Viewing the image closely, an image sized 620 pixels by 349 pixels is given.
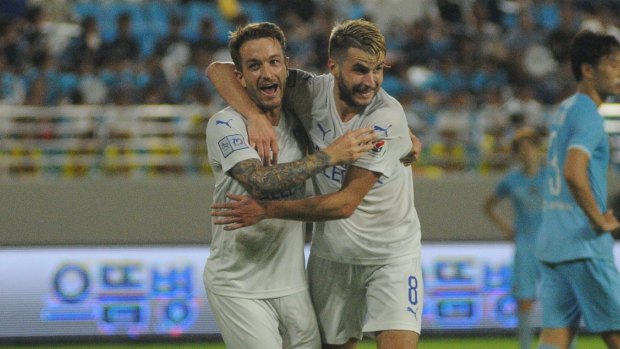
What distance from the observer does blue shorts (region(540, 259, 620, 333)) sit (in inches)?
218

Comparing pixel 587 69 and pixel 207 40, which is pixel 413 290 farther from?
pixel 207 40

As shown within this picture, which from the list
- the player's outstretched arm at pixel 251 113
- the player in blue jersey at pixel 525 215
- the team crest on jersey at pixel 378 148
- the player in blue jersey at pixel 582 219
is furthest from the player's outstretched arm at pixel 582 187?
the player in blue jersey at pixel 525 215

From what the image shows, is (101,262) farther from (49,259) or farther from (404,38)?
(404,38)

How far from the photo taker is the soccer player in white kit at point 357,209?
4.65m

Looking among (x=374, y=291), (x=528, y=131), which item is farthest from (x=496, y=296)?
(x=374, y=291)

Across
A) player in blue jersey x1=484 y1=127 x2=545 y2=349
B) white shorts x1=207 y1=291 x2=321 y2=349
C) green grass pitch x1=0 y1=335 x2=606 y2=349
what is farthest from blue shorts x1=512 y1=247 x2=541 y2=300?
white shorts x1=207 y1=291 x2=321 y2=349

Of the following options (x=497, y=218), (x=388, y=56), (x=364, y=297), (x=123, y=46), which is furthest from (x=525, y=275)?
(x=123, y=46)

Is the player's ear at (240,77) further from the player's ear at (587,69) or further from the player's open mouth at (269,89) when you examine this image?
the player's ear at (587,69)

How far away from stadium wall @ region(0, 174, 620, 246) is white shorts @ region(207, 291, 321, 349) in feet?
18.9

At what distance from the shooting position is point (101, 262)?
10.3 meters

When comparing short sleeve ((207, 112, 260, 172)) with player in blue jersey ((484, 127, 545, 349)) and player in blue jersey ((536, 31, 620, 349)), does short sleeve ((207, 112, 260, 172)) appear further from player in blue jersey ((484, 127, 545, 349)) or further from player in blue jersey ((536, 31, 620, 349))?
player in blue jersey ((484, 127, 545, 349))

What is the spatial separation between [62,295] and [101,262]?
18.4 inches

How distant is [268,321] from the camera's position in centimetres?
486

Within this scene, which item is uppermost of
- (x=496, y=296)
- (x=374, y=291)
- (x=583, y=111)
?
(x=583, y=111)
